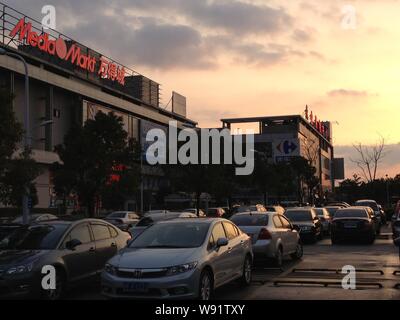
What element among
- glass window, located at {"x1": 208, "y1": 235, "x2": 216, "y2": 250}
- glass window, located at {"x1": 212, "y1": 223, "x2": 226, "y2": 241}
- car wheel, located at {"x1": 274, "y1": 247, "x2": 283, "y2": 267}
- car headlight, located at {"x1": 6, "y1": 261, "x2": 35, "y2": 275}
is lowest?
car wheel, located at {"x1": 274, "y1": 247, "x2": 283, "y2": 267}

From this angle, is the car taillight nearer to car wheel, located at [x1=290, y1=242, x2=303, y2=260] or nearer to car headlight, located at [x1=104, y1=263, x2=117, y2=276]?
car wheel, located at [x1=290, y1=242, x2=303, y2=260]

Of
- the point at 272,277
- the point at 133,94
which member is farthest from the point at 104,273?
the point at 133,94

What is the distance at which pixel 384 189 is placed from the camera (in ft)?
292

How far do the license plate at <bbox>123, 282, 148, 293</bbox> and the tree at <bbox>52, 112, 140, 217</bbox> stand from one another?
60.1 feet

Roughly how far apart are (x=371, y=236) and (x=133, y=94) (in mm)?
57279

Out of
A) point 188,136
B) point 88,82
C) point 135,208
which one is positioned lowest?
point 135,208

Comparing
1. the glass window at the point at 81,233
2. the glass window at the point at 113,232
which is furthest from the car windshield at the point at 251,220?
the glass window at the point at 81,233

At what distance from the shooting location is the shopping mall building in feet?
158

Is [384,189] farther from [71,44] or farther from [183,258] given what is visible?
[183,258]

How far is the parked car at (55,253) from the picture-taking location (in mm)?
9539

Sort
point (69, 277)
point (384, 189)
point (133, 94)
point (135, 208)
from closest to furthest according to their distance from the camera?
point (69, 277), point (135, 208), point (133, 94), point (384, 189)

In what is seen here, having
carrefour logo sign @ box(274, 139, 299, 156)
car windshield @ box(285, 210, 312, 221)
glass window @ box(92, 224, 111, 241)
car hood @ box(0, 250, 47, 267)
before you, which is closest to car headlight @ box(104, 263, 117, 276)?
car hood @ box(0, 250, 47, 267)

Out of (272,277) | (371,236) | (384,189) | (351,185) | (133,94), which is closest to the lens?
(272,277)
